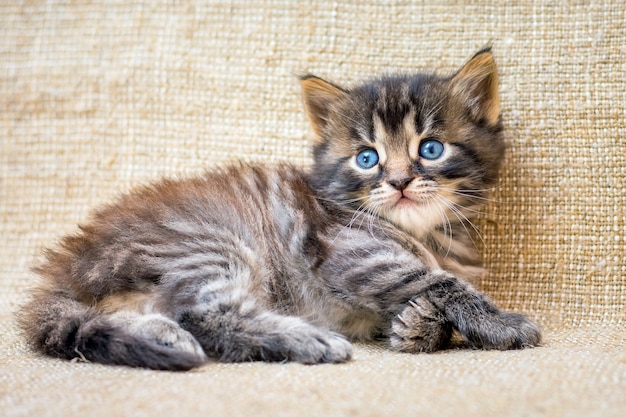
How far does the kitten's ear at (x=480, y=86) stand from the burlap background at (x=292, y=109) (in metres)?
0.32

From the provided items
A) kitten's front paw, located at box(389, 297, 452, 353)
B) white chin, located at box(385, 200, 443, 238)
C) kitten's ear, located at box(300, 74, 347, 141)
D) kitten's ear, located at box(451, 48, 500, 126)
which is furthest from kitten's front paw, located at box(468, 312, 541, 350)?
kitten's ear, located at box(300, 74, 347, 141)

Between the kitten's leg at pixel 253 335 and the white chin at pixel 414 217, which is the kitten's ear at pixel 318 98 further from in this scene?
the kitten's leg at pixel 253 335

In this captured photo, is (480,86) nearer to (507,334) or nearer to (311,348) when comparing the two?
(507,334)

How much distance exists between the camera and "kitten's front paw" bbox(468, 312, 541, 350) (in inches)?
83.9

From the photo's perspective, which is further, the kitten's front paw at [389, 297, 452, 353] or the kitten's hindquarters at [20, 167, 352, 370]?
the kitten's front paw at [389, 297, 452, 353]

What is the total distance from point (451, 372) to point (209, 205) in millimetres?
1038

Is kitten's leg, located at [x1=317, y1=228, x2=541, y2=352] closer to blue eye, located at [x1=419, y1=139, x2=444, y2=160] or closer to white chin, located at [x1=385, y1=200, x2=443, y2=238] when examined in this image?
white chin, located at [x1=385, y1=200, x2=443, y2=238]

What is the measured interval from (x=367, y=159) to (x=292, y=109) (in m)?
0.76

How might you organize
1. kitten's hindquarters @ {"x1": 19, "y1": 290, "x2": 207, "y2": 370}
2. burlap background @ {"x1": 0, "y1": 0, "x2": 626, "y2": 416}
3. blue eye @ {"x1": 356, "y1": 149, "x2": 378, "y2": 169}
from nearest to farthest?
1. kitten's hindquarters @ {"x1": 19, "y1": 290, "x2": 207, "y2": 370}
2. blue eye @ {"x1": 356, "y1": 149, "x2": 378, "y2": 169}
3. burlap background @ {"x1": 0, "y1": 0, "x2": 626, "y2": 416}

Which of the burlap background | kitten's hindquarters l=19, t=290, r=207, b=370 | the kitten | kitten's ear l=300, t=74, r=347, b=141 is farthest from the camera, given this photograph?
the burlap background

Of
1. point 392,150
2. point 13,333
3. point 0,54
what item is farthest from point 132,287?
point 0,54

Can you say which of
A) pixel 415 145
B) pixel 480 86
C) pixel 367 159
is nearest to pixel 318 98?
pixel 367 159

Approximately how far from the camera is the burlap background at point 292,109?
9.18 feet

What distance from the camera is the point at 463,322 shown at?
2152 mm
